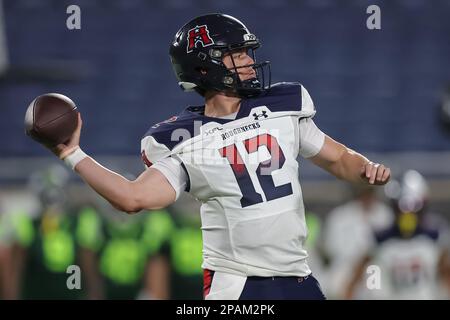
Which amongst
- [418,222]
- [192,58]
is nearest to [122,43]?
[418,222]

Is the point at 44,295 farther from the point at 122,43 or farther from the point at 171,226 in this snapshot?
the point at 122,43

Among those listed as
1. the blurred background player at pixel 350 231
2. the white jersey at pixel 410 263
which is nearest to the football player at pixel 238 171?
the white jersey at pixel 410 263

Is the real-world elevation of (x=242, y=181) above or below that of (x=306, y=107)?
below

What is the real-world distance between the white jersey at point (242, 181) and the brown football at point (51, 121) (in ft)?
1.04

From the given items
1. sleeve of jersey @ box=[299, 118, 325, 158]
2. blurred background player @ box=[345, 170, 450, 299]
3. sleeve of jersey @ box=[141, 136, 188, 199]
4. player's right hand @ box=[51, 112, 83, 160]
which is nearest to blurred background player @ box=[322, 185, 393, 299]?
blurred background player @ box=[345, 170, 450, 299]

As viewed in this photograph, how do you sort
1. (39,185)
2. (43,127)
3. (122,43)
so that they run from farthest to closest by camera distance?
(122,43) < (39,185) < (43,127)

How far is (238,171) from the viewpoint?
10.6 feet

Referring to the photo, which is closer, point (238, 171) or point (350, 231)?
point (238, 171)

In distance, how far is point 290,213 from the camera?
3225mm

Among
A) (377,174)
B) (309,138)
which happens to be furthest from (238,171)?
(377,174)

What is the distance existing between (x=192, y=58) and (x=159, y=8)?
205 inches

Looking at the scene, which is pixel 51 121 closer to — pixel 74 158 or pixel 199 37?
pixel 74 158

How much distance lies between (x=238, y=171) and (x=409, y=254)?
113 inches

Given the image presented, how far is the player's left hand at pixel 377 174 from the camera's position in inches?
130
